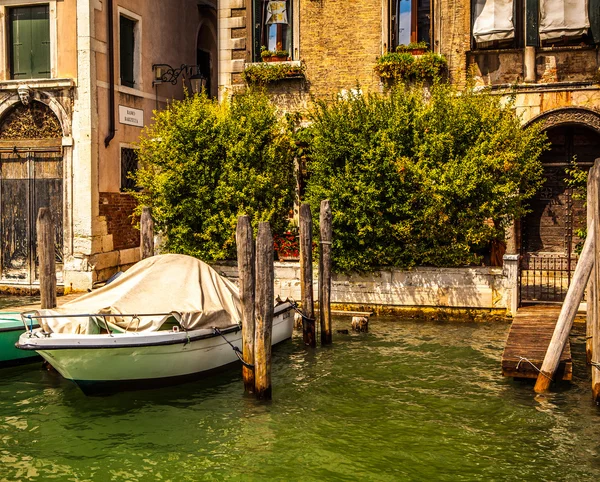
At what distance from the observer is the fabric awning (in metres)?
14.7

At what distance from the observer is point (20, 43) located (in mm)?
16172

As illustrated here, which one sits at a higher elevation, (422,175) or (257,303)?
(422,175)

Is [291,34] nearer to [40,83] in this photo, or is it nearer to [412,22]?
[412,22]

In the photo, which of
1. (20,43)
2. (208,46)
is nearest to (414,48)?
(208,46)

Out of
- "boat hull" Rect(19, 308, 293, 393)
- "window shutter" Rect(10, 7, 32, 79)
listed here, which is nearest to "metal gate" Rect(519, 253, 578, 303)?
"boat hull" Rect(19, 308, 293, 393)

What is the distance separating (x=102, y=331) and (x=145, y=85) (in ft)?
30.9

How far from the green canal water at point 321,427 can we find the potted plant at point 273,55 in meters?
7.69

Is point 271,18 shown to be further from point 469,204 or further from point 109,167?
point 469,204

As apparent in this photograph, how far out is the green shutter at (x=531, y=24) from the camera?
14.6 meters

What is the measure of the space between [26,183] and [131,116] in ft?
8.91

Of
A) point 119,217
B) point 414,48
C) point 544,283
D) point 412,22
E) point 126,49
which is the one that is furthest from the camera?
point 126,49

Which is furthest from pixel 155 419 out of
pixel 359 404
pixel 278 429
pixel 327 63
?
pixel 327 63

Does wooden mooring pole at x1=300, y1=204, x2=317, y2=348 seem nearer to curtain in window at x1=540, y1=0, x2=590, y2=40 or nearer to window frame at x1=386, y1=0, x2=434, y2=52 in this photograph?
window frame at x1=386, y1=0, x2=434, y2=52

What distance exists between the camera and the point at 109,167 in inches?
645
